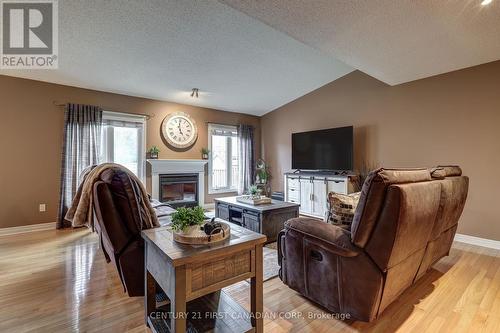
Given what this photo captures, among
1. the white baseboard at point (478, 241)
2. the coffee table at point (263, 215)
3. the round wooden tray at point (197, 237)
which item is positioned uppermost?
the round wooden tray at point (197, 237)

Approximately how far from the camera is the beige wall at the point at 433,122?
10.7 ft

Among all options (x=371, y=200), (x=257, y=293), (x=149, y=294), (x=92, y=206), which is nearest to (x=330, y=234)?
(x=371, y=200)

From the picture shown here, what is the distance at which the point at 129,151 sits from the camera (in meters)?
4.71

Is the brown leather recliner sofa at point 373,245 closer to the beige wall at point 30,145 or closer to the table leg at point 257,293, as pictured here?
the table leg at point 257,293

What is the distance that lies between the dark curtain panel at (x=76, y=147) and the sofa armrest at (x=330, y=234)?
3811mm

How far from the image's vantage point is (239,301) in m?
1.98

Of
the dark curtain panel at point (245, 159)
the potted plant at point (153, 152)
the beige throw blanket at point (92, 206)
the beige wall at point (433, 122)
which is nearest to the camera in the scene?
the beige throw blanket at point (92, 206)

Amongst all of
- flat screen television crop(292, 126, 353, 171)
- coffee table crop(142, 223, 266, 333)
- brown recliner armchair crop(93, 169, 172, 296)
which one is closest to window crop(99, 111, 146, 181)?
brown recliner armchair crop(93, 169, 172, 296)

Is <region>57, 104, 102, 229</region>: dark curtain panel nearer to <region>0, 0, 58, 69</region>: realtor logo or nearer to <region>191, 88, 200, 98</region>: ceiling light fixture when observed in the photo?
<region>0, 0, 58, 69</region>: realtor logo

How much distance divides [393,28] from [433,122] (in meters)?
1.98

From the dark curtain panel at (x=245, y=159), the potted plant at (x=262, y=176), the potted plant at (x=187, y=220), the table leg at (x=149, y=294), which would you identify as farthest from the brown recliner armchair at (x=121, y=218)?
the potted plant at (x=262, y=176)

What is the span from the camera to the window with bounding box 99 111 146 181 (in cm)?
445

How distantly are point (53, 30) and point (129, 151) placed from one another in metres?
2.30

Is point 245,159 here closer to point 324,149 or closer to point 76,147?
point 324,149
